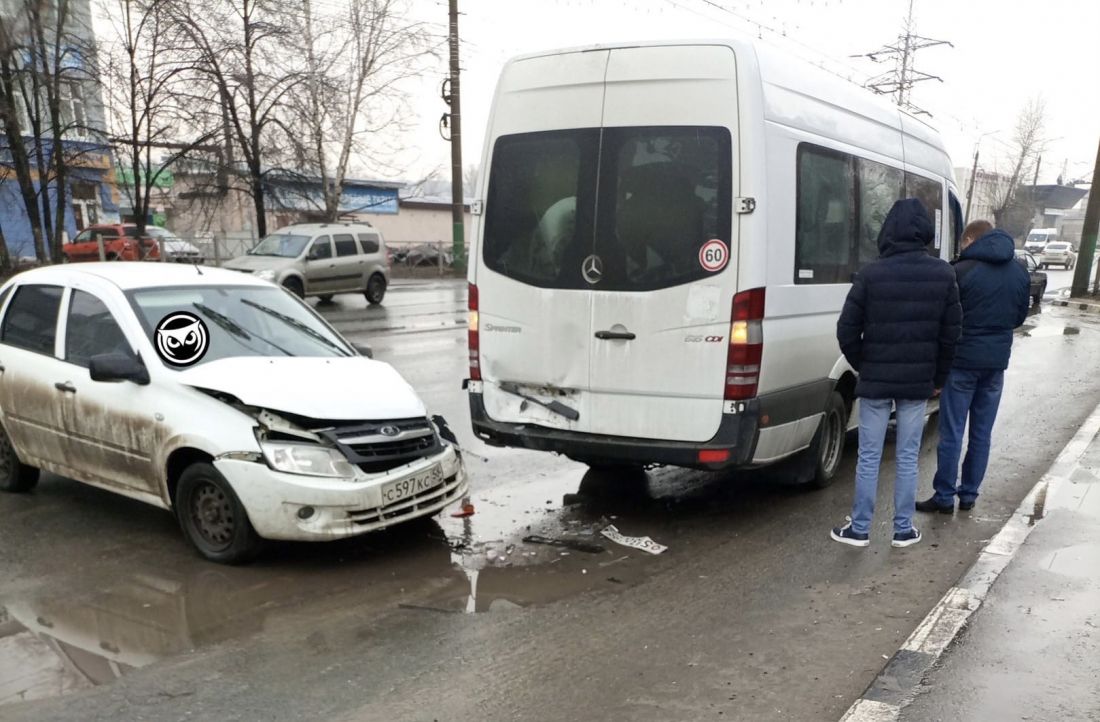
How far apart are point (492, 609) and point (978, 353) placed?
3623 mm

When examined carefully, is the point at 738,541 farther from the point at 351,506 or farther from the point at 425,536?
the point at 351,506

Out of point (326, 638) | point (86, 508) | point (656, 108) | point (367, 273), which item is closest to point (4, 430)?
point (86, 508)

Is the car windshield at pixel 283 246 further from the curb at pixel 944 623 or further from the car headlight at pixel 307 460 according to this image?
the curb at pixel 944 623

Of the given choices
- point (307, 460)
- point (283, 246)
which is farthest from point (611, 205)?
point (283, 246)

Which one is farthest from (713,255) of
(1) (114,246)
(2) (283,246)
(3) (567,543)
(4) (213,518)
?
(1) (114,246)

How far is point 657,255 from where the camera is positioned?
5152 mm

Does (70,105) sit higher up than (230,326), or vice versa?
(70,105)

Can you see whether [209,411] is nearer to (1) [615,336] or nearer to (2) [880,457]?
(1) [615,336]

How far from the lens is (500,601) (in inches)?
173

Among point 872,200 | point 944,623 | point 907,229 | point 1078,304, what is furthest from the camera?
point 1078,304

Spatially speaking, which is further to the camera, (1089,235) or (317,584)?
(1089,235)

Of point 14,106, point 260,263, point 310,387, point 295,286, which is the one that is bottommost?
point 295,286

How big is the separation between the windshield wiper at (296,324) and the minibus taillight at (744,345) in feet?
8.86

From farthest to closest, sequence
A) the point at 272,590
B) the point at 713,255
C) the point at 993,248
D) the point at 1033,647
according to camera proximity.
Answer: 1. the point at 993,248
2. the point at 713,255
3. the point at 272,590
4. the point at 1033,647
